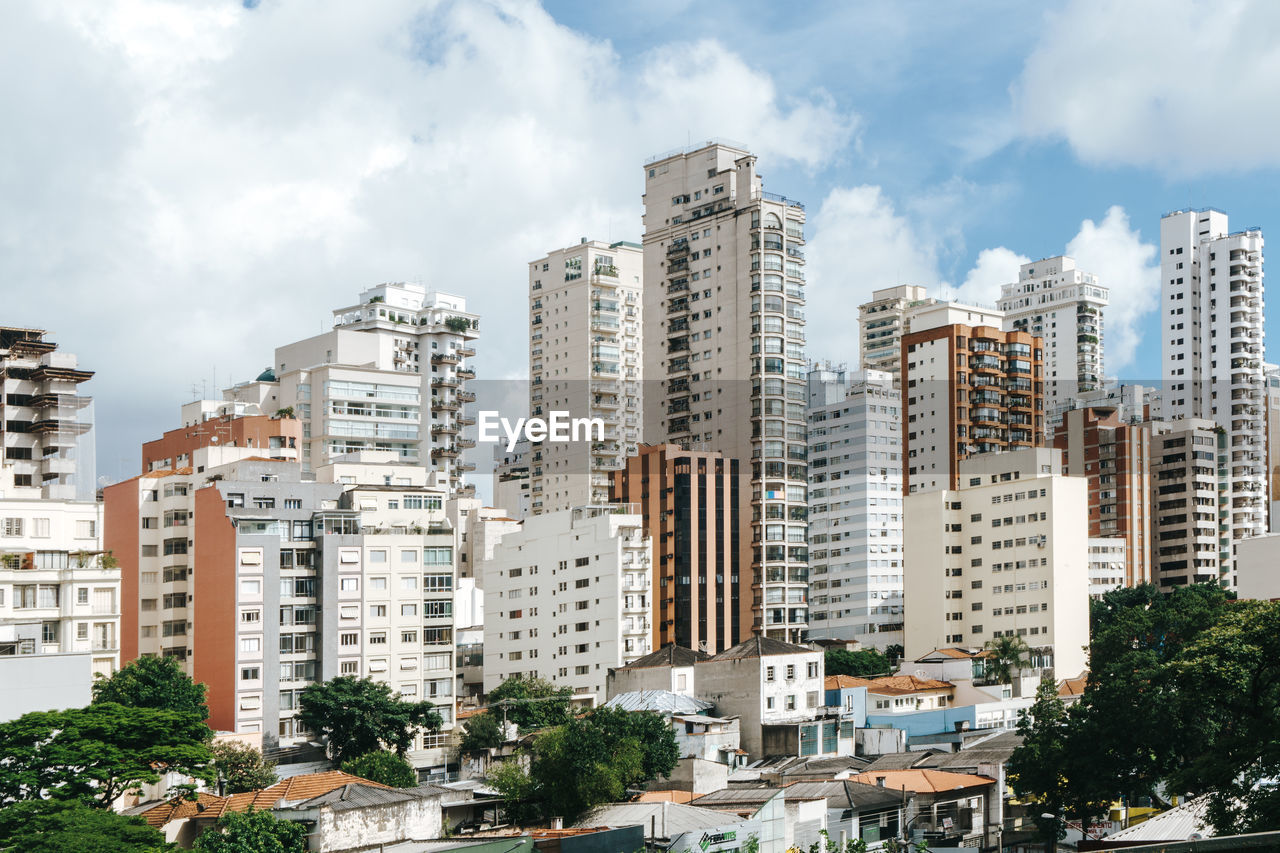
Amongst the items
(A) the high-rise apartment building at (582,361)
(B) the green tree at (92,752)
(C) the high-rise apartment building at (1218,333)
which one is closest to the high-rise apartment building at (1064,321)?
(C) the high-rise apartment building at (1218,333)

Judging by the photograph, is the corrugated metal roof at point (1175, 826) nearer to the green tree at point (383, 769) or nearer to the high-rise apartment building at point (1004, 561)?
the green tree at point (383, 769)

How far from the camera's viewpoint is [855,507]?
133 m

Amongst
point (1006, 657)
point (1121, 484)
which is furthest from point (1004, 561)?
point (1121, 484)

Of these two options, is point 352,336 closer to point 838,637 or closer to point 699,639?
point 699,639

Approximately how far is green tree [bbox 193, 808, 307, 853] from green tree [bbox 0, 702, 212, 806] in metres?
6.44

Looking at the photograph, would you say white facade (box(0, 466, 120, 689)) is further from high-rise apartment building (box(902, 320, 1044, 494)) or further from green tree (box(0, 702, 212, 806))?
high-rise apartment building (box(902, 320, 1044, 494))

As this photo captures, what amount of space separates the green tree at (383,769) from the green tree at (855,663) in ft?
142

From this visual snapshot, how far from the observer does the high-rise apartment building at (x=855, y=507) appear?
128 m

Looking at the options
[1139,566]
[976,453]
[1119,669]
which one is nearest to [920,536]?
[976,453]

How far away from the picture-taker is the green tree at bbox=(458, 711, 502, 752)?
234ft

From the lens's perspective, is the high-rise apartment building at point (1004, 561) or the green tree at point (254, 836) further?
the high-rise apartment building at point (1004, 561)

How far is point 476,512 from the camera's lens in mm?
105500

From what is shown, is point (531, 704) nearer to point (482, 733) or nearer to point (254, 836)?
point (482, 733)

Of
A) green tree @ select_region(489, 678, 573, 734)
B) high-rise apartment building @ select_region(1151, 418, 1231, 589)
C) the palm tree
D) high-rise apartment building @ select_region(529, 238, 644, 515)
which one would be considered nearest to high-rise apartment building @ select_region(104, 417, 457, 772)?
green tree @ select_region(489, 678, 573, 734)
